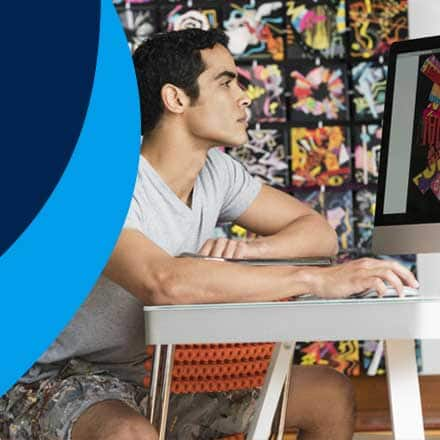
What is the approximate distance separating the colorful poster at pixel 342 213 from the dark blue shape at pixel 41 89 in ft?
11.0

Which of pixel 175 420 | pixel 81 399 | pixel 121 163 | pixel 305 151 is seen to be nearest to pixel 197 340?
pixel 121 163

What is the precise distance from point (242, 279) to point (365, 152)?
298 centimetres

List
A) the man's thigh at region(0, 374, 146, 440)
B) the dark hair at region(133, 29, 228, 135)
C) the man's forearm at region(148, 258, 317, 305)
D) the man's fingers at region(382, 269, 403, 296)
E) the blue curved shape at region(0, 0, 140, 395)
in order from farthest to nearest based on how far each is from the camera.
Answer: the dark hair at region(133, 29, 228, 135) → the man's thigh at region(0, 374, 146, 440) → the man's forearm at region(148, 258, 317, 305) → the man's fingers at region(382, 269, 403, 296) → the blue curved shape at region(0, 0, 140, 395)

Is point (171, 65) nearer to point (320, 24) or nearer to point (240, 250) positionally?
point (240, 250)

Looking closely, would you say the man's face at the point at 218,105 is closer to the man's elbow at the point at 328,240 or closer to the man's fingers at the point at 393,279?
the man's elbow at the point at 328,240

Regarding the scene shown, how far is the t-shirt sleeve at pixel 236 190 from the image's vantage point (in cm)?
212

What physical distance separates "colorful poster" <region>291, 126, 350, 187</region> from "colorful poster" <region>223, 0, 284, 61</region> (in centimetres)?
36

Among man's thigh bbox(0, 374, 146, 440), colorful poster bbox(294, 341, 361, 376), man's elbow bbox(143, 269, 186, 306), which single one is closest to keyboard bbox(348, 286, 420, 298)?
man's elbow bbox(143, 269, 186, 306)

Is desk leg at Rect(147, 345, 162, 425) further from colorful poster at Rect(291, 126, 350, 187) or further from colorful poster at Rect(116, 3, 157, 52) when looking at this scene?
colorful poster at Rect(116, 3, 157, 52)

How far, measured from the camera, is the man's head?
2029 mm

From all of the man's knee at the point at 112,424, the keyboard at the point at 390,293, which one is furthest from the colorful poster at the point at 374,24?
the keyboard at the point at 390,293

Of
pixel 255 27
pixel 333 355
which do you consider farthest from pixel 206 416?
pixel 255 27

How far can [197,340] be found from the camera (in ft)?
3.68

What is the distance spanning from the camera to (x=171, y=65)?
214 centimetres
